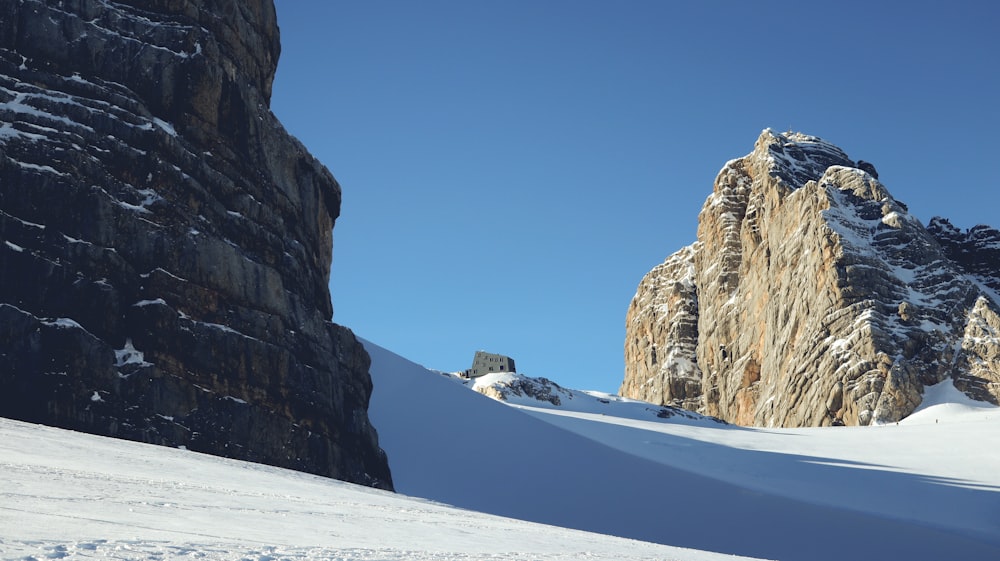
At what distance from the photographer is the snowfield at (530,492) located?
1139 cm

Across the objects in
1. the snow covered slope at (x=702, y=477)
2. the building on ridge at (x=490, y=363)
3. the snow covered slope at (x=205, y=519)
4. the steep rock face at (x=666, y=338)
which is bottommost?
the snow covered slope at (x=205, y=519)

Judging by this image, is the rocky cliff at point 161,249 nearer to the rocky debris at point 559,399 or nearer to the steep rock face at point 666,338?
the rocky debris at point 559,399

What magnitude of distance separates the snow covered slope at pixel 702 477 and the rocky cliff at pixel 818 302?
2310 cm

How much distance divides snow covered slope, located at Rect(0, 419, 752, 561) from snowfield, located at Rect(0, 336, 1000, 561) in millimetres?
53

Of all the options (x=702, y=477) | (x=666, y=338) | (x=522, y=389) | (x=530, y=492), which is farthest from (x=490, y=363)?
(x=530, y=492)

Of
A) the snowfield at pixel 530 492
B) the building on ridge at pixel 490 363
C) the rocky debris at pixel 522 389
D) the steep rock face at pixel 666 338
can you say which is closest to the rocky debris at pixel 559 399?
the rocky debris at pixel 522 389

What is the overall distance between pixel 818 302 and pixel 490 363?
37827mm

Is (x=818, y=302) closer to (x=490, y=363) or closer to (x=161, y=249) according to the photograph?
(x=490, y=363)

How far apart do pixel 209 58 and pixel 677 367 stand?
105021 millimetres

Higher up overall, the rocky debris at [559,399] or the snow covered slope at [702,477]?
the rocky debris at [559,399]

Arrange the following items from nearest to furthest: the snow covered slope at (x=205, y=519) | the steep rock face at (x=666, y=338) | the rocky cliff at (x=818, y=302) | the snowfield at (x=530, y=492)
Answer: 1. the snow covered slope at (x=205, y=519)
2. the snowfield at (x=530, y=492)
3. the rocky cliff at (x=818, y=302)
4. the steep rock face at (x=666, y=338)

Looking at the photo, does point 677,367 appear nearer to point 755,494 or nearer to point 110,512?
point 755,494

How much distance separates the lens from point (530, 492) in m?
40.9

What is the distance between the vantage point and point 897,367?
8069cm
